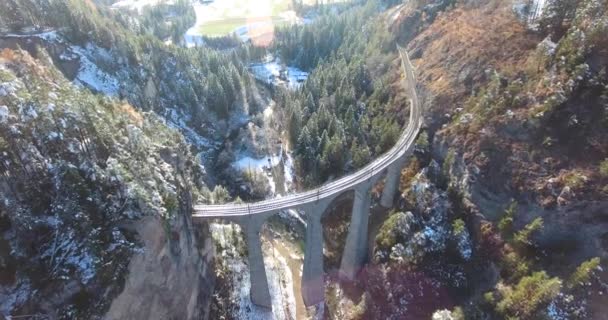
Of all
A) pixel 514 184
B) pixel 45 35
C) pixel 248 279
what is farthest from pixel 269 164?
pixel 45 35

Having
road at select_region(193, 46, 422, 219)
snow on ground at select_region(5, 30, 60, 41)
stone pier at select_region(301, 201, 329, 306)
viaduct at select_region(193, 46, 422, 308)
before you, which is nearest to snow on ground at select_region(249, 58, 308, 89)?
snow on ground at select_region(5, 30, 60, 41)

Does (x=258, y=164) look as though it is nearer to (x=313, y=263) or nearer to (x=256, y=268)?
(x=313, y=263)

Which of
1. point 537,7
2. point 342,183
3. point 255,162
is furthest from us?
point 255,162

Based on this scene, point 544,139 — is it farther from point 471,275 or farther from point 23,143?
point 23,143

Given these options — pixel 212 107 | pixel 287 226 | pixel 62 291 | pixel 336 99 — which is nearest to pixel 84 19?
pixel 212 107

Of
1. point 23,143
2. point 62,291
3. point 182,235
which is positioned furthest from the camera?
point 182,235

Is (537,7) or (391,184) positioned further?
(537,7)

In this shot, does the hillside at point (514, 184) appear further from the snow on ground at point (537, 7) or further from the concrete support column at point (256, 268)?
the concrete support column at point (256, 268)

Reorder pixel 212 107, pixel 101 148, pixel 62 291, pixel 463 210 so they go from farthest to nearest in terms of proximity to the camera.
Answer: pixel 212 107, pixel 463 210, pixel 101 148, pixel 62 291
